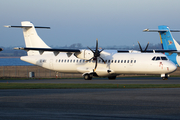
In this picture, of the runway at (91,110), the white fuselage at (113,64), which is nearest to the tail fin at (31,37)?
the white fuselage at (113,64)

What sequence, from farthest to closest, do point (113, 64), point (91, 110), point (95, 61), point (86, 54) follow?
point (95, 61)
point (86, 54)
point (113, 64)
point (91, 110)

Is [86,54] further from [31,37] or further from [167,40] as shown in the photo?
[167,40]

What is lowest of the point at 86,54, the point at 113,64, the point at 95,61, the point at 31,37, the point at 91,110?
the point at 91,110

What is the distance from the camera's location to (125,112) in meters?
11.2

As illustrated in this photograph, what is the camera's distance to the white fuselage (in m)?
31.5

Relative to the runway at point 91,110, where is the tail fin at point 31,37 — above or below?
above

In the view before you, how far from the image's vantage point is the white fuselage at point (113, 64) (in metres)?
31.5

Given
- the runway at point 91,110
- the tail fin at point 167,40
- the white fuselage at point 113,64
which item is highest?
the tail fin at point 167,40

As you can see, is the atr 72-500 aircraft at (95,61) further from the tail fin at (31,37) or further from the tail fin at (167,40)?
the tail fin at (167,40)

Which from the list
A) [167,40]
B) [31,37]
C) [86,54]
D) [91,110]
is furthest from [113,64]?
[91,110]

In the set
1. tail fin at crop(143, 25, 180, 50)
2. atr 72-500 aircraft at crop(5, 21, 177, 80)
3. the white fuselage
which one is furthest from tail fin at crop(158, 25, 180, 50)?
the white fuselage

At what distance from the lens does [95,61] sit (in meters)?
35.0

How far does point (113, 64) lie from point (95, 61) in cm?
244

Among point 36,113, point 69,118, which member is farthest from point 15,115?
point 69,118
